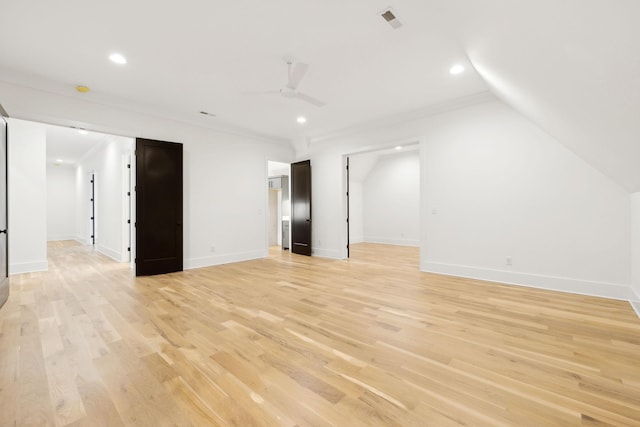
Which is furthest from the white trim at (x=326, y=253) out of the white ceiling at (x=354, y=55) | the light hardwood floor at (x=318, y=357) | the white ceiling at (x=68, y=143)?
the white ceiling at (x=68, y=143)

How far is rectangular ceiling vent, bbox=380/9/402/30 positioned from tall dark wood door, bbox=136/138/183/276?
4.31m

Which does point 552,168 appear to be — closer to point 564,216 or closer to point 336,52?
point 564,216

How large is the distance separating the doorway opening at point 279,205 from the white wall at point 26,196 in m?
4.82

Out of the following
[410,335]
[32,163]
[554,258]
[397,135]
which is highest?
[397,135]

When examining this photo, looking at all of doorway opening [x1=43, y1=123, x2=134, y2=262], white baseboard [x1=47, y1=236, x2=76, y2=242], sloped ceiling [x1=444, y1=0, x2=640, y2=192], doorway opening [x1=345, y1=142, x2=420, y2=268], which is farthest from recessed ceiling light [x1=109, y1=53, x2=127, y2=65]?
white baseboard [x1=47, y1=236, x2=76, y2=242]

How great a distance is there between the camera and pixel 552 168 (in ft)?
12.5

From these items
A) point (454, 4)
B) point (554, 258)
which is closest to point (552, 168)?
point (554, 258)

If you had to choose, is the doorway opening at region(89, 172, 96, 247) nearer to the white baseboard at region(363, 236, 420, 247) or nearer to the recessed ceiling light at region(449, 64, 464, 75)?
the white baseboard at region(363, 236, 420, 247)

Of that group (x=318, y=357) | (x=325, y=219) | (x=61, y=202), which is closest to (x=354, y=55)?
(x=318, y=357)

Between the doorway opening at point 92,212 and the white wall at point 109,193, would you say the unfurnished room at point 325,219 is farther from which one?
the doorway opening at point 92,212

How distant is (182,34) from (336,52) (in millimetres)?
1653

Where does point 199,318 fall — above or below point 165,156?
below

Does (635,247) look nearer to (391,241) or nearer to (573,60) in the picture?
(573,60)

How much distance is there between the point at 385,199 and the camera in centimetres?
943
